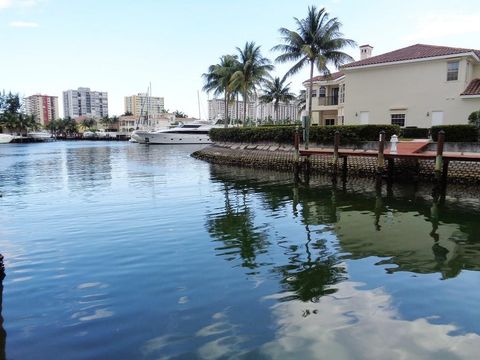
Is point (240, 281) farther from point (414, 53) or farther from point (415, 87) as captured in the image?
point (414, 53)

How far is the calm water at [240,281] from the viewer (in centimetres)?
541

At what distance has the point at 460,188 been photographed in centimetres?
1856

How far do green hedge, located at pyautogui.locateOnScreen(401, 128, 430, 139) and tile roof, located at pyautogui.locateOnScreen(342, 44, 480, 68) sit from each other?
5607 mm

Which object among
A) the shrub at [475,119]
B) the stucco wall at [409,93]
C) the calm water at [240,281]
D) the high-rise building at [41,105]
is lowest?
the calm water at [240,281]

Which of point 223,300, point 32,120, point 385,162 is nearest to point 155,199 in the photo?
point 223,300

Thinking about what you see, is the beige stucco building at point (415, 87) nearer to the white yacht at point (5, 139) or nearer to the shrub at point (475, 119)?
the shrub at point (475, 119)

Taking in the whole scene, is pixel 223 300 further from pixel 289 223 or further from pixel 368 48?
pixel 368 48

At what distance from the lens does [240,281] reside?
7.57 meters

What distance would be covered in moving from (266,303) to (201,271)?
200 centimetres

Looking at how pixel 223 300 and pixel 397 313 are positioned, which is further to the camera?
pixel 223 300

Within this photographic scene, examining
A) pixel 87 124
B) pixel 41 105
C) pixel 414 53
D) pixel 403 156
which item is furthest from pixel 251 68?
pixel 41 105

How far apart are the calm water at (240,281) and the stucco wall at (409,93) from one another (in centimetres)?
1629

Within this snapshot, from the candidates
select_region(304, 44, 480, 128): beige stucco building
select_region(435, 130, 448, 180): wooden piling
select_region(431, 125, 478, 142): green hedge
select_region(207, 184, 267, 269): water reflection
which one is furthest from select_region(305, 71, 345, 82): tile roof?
select_region(207, 184, 267, 269): water reflection

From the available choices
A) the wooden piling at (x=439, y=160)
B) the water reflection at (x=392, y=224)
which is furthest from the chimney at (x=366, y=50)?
the wooden piling at (x=439, y=160)
